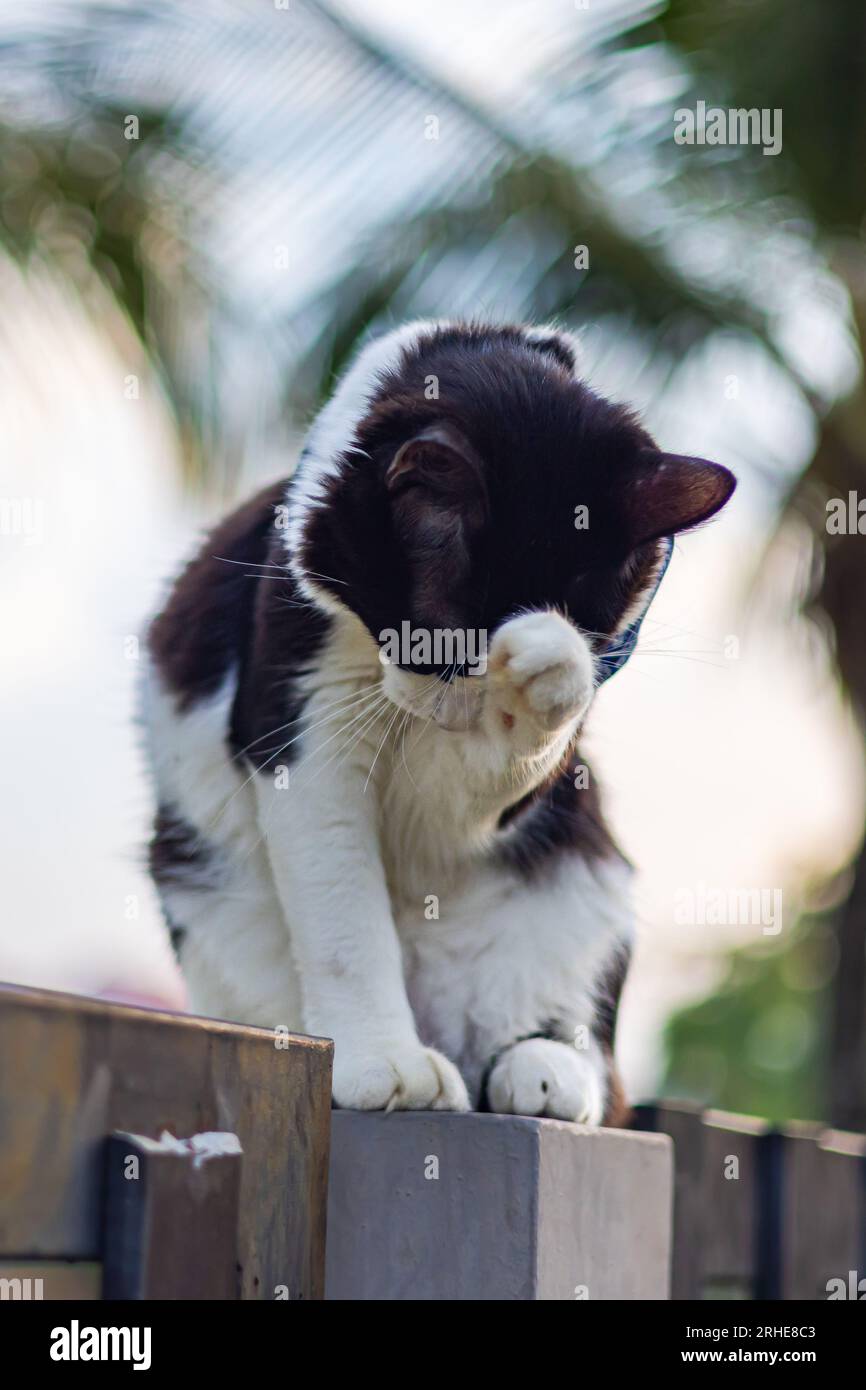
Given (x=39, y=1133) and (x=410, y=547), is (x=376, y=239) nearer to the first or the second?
(x=410, y=547)

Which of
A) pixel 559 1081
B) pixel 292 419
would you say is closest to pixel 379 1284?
pixel 559 1081

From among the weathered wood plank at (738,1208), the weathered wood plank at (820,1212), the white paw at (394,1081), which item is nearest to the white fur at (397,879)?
the white paw at (394,1081)

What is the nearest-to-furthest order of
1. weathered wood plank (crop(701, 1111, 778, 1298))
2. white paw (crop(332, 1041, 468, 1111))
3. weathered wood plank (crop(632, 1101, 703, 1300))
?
white paw (crop(332, 1041, 468, 1111)), weathered wood plank (crop(632, 1101, 703, 1300)), weathered wood plank (crop(701, 1111, 778, 1298))

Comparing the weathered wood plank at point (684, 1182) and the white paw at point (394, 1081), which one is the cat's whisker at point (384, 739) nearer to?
the white paw at point (394, 1081)

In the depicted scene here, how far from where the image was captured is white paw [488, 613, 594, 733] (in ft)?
5.92

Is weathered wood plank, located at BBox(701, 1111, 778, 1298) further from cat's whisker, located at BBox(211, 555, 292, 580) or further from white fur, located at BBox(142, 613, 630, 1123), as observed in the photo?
cat's whisker, located at BBox(211, 555, 292, 580)

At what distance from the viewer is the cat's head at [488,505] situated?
6.33 ft

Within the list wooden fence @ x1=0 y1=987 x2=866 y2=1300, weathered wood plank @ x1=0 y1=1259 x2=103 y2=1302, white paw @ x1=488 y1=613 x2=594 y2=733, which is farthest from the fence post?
weathered wood plank @ x1=0 y1=1259 x2=103 y2=1302

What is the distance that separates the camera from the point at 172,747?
2479mm

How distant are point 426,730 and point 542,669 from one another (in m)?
0.33

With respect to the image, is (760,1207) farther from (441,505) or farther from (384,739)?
(441,505)

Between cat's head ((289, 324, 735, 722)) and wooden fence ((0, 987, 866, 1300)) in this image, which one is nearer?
wooden fence ((0, 987, 866, 1300))

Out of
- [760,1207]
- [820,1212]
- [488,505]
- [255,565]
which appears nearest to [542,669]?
[488,505]

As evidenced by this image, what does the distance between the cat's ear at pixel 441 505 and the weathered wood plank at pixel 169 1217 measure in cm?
90
